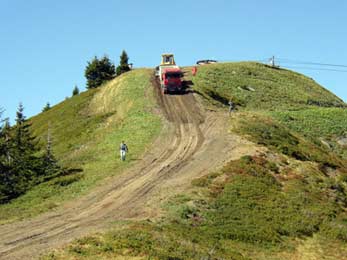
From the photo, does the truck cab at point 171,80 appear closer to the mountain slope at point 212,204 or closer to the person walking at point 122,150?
the mountain slope at point 212,204

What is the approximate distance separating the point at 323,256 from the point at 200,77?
164 feet

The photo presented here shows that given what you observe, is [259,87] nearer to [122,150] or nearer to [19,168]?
[122,150]

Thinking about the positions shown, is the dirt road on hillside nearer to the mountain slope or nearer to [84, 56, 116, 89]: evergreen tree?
the mountain slope

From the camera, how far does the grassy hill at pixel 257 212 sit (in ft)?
82.5

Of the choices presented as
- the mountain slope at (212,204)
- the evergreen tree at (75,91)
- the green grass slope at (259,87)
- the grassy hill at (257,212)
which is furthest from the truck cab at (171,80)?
the evergreen tree at (75,91)

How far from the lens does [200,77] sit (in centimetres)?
7750

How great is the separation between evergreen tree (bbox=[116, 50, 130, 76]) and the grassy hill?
41.5 metres

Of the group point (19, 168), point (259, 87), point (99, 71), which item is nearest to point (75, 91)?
point (99, 71)

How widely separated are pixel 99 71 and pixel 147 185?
213ft

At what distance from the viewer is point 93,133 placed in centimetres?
5856

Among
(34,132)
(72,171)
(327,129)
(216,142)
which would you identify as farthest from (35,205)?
(34,132)

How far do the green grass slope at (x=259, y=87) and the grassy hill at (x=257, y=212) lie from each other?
1154 centimetres

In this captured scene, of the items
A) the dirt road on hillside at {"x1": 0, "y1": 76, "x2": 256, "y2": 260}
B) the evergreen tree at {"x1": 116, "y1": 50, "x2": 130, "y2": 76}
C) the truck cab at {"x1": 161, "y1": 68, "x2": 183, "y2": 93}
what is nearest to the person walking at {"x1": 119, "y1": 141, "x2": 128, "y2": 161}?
the dirt road on hillside at {"x1": 0, "y1": 76, "x2": 256, "y2": 260}

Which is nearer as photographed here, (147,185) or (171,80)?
(147,185)
